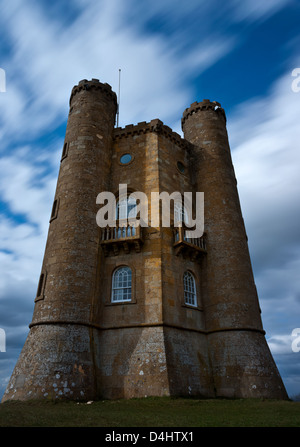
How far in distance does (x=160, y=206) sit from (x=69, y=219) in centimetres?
543

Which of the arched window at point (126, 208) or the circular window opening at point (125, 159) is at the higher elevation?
the circular window opening at point (125, 159)

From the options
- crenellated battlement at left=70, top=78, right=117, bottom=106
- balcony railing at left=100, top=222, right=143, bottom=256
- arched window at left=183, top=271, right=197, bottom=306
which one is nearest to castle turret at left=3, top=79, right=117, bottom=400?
crenellated battlement at left=70, top=78, right=117, bottom=106

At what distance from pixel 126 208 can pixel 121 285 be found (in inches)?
202

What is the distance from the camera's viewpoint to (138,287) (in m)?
17.8

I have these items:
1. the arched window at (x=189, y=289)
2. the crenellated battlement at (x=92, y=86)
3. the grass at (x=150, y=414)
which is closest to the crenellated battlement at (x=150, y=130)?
the crenellated battlement at (x=92, y=86)

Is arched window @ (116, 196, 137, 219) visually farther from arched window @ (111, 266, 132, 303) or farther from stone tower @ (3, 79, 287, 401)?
arched window @ (111, 266, 132, 303)

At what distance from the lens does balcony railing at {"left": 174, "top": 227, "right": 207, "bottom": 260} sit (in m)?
18.9

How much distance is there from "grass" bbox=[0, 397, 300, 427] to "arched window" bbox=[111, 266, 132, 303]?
5247mm

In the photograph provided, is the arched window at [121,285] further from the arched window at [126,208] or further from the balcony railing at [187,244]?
the arched window at [126,208]

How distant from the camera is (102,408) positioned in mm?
12906

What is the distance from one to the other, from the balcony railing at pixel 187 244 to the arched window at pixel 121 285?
3149mm

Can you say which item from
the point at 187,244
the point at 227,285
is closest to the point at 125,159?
the point at 187,244

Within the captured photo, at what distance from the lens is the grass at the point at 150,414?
9.90 meters
